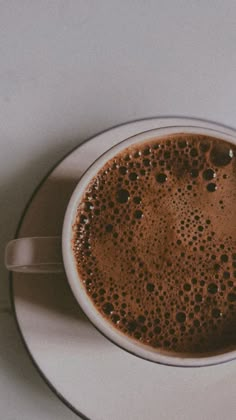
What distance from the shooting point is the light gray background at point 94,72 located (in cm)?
80

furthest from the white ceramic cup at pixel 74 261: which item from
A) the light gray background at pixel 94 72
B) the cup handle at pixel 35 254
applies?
the light gray background at pixel 94 72

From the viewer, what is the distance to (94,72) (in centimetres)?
83

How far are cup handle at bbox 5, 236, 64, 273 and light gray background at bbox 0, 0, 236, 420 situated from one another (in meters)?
0.15

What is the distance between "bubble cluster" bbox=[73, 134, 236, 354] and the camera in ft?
2.14

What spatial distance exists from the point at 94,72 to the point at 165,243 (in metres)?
0.31

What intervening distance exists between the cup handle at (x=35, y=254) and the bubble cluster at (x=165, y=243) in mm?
27

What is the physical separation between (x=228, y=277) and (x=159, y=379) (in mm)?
170

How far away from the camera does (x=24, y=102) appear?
2.68ft

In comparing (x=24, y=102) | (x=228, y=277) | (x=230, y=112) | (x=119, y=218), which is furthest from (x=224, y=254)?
(x=24, y=102)

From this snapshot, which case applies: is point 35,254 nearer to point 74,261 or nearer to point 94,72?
point 74,261

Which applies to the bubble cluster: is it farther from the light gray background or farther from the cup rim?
the light gray background

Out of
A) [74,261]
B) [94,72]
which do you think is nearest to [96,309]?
[74,261]

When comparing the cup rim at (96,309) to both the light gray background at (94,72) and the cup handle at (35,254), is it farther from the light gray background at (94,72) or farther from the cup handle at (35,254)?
the light gray background at (94,72)

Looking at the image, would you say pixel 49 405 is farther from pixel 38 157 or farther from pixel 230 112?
pixel 230 112
